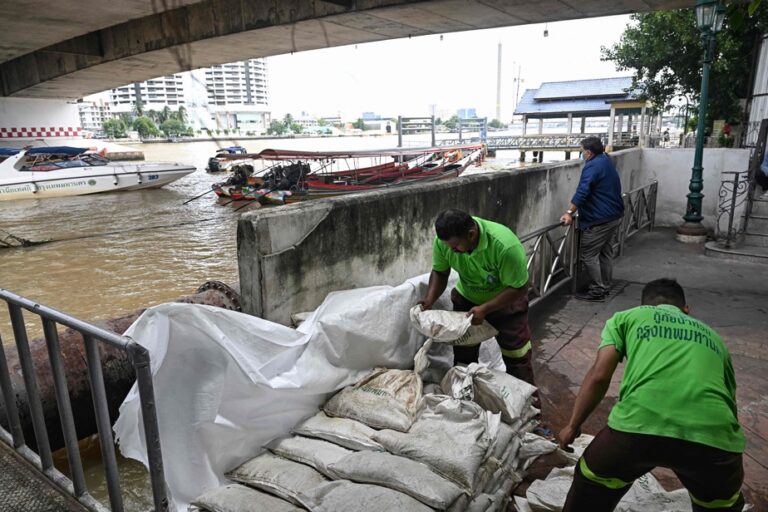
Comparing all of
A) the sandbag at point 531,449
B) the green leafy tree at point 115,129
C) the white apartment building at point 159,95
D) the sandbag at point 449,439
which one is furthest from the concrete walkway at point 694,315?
the white apartment building at point 159,95

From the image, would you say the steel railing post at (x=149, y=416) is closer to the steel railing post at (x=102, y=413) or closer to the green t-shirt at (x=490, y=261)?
the steel railing post at (x=102, y=413)

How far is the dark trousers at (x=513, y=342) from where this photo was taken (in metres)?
3.31

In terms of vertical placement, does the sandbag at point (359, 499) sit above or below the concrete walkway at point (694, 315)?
above

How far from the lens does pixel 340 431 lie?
2641 mm

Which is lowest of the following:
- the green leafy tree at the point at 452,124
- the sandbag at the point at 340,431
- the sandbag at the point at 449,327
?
the sandbag at the point at 340,431

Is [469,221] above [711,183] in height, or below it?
above

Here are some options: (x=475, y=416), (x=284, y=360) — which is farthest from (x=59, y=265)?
(x=475, y=416)

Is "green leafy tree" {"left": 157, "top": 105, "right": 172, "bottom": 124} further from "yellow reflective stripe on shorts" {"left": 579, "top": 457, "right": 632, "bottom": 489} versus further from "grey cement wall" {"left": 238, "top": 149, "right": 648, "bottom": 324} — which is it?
"yellow reflective stripe on shorts" {"left": 579, "top": 457, "right": 632, "bottom": 489}

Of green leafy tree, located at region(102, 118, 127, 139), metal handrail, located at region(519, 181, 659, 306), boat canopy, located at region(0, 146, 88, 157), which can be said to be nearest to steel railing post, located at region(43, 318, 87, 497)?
metal handrail, located at region(519, 181, 659, 306)

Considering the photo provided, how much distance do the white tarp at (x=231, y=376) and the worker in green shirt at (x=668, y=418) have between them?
4.62ft

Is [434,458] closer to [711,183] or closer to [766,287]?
[766,287]

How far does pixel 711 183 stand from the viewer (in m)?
8.71

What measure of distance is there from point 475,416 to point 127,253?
36.2ft

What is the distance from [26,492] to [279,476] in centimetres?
98
